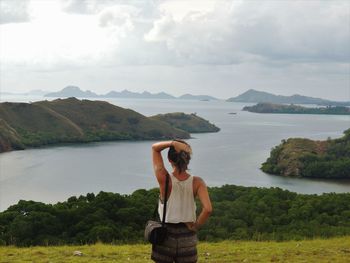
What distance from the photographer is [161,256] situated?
6.36 metres

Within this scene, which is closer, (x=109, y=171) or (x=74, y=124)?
(x=109, y=171)

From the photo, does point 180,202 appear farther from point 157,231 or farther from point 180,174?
point 157,231

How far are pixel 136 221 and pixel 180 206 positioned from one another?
22818 millimetres

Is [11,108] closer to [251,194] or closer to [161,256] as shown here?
[251,194]

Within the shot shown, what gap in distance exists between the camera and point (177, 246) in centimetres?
630

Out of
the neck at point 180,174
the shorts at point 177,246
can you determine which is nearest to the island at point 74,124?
the shorts at point 177,246

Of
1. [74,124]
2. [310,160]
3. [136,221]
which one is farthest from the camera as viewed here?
[74,124]

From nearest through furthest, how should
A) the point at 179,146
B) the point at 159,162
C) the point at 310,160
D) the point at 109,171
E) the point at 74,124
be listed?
the point at 179,146
the point at 159,162
the point at 109,171
the point at 310,160
the point at 74,124

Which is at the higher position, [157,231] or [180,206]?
[180,206]

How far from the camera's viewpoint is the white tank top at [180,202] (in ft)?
20.5

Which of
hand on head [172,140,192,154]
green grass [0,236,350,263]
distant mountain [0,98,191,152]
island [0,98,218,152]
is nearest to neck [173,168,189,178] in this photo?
hand on head [172,140,192,154]

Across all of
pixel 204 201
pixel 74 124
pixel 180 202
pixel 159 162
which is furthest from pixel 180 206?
pixel 74 124

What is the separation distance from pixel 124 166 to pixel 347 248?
276 ft

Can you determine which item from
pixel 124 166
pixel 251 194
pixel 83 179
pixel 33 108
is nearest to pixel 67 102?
pixel 33 108
